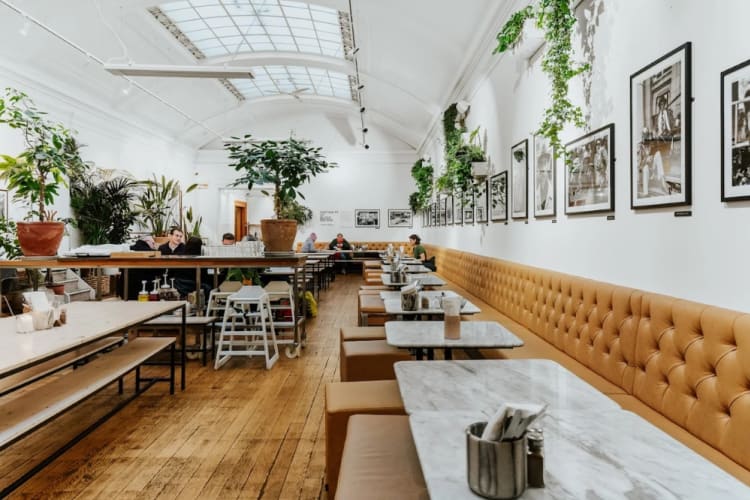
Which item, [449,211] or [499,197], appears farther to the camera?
[449,211]

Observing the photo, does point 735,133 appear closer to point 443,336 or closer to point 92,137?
point 443,336

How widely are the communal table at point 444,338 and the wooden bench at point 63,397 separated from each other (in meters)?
1.66

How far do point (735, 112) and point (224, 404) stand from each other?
141 inches

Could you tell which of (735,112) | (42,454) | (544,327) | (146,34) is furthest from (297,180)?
(146,34)

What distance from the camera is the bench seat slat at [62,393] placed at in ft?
6.88

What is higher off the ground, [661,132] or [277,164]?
[277,164]

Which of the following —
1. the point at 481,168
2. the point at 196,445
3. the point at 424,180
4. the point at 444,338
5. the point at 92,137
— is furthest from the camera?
the point at 424,180

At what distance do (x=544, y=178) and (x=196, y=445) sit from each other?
3541 millimetres

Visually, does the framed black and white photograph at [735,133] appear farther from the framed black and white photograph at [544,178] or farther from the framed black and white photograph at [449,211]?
the framed black and white photograph at [449,211]

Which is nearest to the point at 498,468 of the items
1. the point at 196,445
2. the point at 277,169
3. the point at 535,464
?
the point at 535,464

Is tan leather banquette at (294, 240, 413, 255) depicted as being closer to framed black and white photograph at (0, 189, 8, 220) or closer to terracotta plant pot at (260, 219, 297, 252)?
framed black and white photograph at (0, 189, 8, 220)

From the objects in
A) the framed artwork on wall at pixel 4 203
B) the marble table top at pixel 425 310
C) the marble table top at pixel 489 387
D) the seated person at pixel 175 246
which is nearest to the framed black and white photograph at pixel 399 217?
the seated person at pixel 175 246

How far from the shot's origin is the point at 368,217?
624 inches

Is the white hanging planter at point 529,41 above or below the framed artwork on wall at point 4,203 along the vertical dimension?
above
